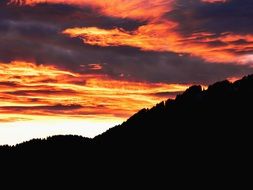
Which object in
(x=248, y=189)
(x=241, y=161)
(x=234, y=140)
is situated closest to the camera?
(x=248, y=189)

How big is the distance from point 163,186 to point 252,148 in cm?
4131

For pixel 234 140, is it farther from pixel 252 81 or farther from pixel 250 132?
pixel 252 81

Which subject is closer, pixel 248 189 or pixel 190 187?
pixel 248 189

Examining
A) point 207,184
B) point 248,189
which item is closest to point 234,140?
point 207,184

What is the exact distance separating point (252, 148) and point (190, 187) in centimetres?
3105

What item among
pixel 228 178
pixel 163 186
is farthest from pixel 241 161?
pixel 163 186

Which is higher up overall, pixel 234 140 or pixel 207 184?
pixel 234 140

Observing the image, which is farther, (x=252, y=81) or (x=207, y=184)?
(x=252, y=81)

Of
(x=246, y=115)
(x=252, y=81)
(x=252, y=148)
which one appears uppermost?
(x=252, y=81)

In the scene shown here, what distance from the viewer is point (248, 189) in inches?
6270

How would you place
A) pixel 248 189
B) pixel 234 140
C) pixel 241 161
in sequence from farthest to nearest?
pixel 234 140, pixel 241 161, pixel 248 189

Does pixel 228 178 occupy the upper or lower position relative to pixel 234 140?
lower

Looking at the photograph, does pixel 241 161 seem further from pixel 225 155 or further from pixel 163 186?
pixel 163 186

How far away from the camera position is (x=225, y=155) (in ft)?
650
